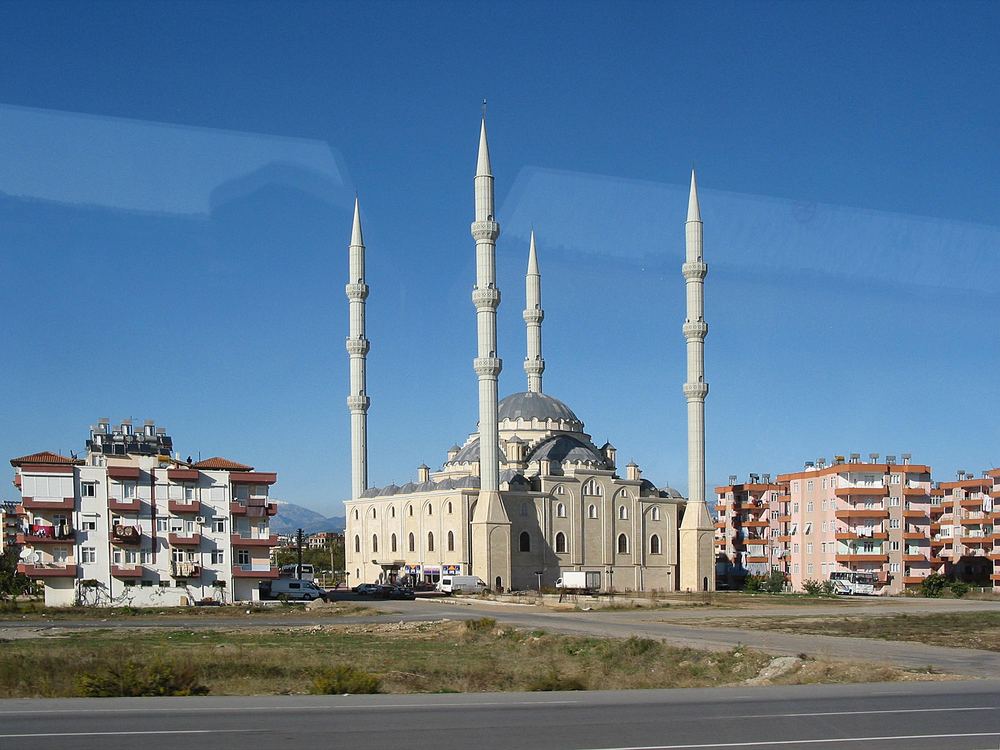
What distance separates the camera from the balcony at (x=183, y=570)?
5319 cm

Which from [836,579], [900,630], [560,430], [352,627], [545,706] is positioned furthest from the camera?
[560,430]

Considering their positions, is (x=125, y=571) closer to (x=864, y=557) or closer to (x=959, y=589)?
(x=864, y=557)

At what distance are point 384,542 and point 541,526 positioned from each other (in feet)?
38.1

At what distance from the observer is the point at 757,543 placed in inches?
3418

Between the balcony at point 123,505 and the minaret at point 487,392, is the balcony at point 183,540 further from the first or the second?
the minaret at point 487,392

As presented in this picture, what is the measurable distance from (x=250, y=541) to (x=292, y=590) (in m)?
5.66

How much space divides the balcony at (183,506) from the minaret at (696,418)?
3572 cm

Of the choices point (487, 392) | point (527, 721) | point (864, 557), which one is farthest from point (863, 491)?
point (527, 721)

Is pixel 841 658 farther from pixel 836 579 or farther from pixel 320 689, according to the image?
pixel 836 579

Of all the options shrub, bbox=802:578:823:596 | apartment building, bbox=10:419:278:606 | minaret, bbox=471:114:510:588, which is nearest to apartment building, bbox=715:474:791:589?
shrub, bbox=802:578:823:596

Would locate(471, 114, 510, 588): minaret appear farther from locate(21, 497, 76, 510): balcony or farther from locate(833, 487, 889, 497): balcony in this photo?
locate(21, 497, 76, 510): balcony

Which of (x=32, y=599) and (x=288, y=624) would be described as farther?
(x=32, y=599)

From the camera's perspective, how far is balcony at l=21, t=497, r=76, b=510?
166 feet

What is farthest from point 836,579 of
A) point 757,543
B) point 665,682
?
point 665,682
